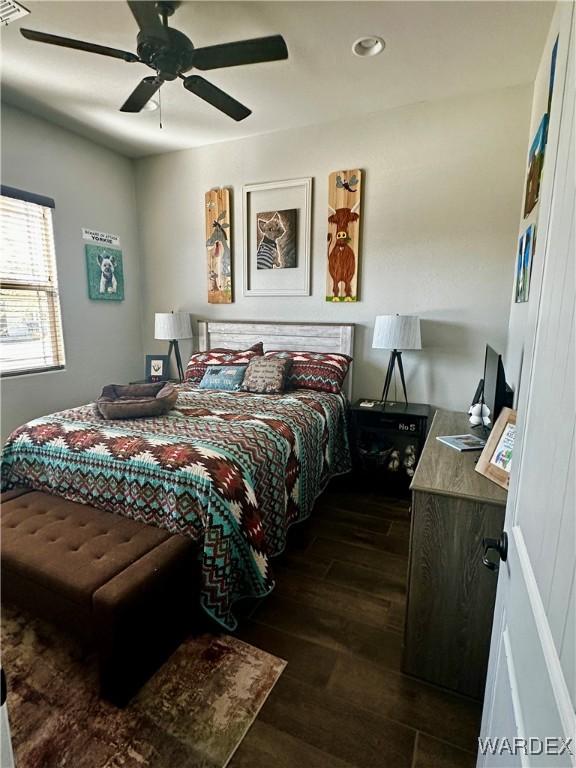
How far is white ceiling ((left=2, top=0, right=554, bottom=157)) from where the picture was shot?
2055 millimetres

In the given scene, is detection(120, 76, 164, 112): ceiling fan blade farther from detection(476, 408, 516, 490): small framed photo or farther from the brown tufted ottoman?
detection(476, 408, 516, 490): small framed photo

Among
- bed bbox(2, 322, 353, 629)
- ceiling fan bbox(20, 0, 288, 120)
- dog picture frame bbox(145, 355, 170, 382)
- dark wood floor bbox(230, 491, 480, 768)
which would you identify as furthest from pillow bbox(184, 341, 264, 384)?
ceiling fan bbox(20, 0, 288, 120)

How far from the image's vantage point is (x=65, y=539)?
5.48 feet

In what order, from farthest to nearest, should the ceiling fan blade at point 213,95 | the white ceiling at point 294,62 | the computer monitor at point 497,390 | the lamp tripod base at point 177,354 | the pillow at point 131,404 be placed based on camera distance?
the lamp tripod base at point 177,354 → the pillow at point 131,404 → the ceiling fan blade at point 213,95 → the white ceiling at point 294,62 → the computer monitor at point 497,390

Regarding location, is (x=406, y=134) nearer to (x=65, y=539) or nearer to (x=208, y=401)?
(x=208, y=401)

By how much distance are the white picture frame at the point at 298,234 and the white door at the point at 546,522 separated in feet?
9.32

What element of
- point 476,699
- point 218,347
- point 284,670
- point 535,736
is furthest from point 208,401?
point 535,736

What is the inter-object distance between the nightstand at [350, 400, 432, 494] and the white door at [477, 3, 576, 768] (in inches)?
83.9

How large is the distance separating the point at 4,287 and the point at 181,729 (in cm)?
320

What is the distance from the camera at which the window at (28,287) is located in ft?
10.2

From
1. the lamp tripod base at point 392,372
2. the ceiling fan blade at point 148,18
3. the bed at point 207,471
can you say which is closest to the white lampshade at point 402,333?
the lamp tripod base at point 392,372

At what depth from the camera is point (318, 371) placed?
325cm

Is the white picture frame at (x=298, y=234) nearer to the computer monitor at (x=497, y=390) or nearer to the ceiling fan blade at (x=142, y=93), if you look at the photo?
the ceiling fan blade at (x=142, y=93)

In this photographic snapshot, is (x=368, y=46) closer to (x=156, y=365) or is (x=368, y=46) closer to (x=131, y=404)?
(x=131, y=404)
